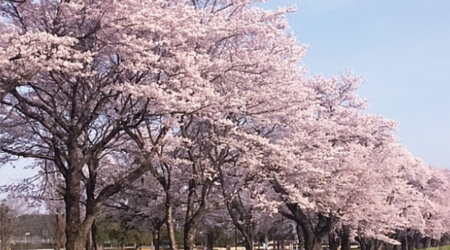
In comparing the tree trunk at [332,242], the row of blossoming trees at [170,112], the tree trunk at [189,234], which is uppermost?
the row of blossoming trees at [170,112]

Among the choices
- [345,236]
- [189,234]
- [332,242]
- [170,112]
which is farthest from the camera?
[332,242]

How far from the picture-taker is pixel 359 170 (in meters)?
30.6

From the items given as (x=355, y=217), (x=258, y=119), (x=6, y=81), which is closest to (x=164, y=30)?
(x=6, y=81)

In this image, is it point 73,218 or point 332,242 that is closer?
point 73,218

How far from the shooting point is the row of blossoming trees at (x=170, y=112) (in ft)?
53.9

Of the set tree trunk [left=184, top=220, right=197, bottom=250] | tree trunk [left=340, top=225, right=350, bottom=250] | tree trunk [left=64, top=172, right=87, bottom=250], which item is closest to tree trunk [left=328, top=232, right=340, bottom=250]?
tree trunk [left=340, top=225, right=350, bottom=250]

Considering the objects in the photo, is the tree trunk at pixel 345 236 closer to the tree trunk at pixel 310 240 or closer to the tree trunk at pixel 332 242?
the tree trunk at pixel 332 242

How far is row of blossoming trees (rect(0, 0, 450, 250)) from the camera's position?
16.4m

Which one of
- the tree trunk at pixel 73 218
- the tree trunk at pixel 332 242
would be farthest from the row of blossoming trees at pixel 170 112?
the tree trunk at pixel 332 242

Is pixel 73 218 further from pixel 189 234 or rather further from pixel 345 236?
pixel 345 236

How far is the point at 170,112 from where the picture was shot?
683 inches

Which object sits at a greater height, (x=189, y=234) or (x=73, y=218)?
(x=73, y=218)

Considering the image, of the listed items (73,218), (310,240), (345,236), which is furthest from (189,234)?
(345,236)

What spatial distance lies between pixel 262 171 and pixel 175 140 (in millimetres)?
4222
